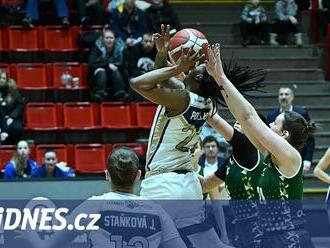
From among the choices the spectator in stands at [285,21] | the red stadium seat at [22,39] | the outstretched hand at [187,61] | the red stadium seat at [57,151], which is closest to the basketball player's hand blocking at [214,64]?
the outstretched hand at [187,61]

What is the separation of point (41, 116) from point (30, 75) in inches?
30.0

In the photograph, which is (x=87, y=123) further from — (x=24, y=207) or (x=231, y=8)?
(x=24, y=207)

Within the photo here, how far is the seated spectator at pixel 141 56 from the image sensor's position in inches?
422


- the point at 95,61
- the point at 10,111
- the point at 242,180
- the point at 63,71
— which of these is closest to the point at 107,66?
the point at 95,61

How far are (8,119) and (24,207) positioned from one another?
16.7 ft

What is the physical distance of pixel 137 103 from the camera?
34.0 ft

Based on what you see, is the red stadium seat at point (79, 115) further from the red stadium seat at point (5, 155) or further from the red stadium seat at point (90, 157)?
the red stadium seat at point (5, 155)

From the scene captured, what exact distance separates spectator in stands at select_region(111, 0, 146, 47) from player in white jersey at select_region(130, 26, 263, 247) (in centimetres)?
657

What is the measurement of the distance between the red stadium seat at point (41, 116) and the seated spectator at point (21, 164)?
3.74ft

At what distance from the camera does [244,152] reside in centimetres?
470

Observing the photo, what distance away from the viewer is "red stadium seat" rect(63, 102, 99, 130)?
399 inches

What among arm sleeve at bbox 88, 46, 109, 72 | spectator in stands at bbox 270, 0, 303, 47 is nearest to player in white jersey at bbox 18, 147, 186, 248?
arm sleeve at bbox 88, 46, 109, 72

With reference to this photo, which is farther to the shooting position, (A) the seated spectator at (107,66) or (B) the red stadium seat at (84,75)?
(B) the red stadium seat at (84,75)

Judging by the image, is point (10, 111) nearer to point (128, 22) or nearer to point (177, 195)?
point (128, 22)
